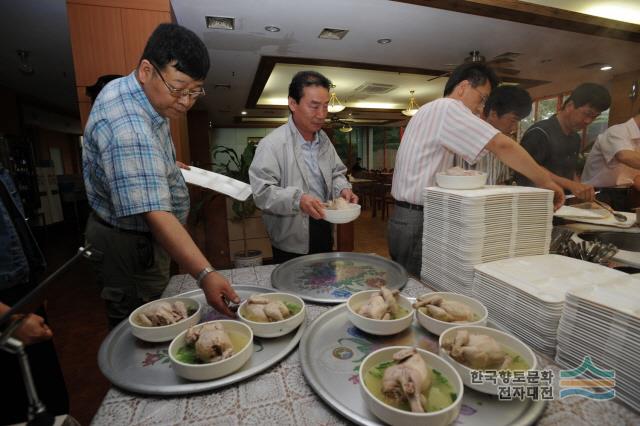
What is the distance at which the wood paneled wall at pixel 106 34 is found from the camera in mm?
3074

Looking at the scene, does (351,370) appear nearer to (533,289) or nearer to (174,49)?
(533,289)

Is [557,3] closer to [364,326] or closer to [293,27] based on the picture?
[293,27]

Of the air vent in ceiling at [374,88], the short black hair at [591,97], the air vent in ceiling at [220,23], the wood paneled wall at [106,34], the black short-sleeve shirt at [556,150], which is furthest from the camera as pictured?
the air vent in ceiling at [374,88]

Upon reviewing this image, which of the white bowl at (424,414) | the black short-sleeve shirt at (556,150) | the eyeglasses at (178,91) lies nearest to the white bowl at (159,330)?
the white bowl at (424,414)

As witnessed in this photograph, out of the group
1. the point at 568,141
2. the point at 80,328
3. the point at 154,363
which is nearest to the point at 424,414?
the point at 154,363

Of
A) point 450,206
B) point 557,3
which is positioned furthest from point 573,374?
point 557,3

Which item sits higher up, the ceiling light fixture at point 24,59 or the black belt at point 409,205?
the ceiling light fixture at point 24,59

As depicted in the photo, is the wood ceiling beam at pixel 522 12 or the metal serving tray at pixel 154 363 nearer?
the metal serving tray at pixel 154 363

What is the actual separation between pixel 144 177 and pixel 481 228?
134 centimetres

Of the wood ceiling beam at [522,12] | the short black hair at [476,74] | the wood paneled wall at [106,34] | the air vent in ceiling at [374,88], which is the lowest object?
the short black hair at [476,74]

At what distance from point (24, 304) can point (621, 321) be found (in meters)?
1.30

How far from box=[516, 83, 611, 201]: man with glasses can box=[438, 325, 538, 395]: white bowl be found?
53.7 inches

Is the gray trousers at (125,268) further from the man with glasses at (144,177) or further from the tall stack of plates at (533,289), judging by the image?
the tall stack of plates at (533,289)

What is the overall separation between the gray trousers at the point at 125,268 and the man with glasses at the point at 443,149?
4.97 ft
